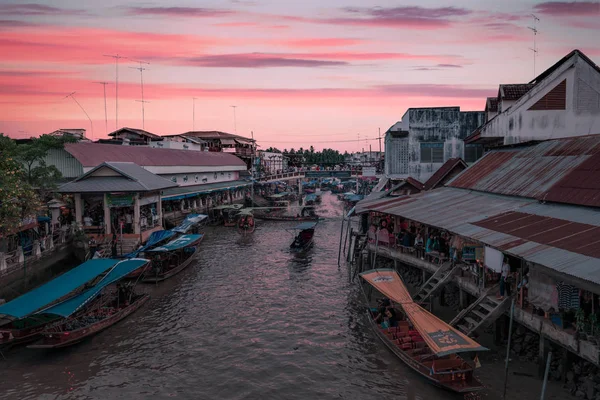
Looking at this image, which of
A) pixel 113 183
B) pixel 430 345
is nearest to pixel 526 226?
pixel 430 345

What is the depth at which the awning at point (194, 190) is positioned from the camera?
48213 mm

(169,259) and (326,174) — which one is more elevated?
(326,174)

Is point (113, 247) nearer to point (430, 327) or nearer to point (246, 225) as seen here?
point (246, 225)

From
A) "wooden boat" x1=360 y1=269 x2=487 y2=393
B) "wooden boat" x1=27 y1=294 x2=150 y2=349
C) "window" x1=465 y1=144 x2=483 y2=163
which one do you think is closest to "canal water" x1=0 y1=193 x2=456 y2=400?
"wooden boat" x1=27 y1=294 x2=150 y2=349

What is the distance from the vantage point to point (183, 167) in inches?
2162

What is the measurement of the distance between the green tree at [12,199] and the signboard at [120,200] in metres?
8.53

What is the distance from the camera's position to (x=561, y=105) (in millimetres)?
26203

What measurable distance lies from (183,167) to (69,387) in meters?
40.1

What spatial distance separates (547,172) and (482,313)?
867 centimetres

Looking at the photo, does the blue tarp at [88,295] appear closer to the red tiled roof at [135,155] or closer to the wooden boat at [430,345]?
the wooden boat at [430,345]

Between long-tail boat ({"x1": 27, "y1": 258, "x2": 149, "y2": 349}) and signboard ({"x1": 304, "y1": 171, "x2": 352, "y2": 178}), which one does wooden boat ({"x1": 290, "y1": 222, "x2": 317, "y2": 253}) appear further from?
signboard ({"x1": 304, "y1": 171, "x2": 352, "y2": 178})

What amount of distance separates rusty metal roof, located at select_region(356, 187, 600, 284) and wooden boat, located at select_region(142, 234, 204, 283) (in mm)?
15724

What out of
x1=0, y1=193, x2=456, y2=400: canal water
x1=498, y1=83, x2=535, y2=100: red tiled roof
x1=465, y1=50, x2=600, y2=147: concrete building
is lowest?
x1=0, y1=193, x2=456, y2=400: canal water

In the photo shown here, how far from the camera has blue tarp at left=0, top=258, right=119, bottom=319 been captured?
730 inches
